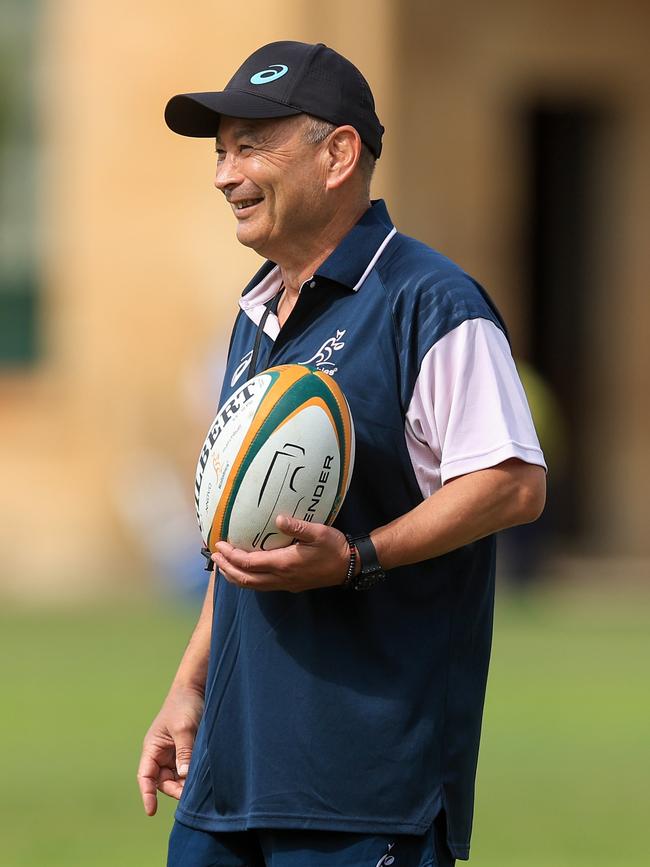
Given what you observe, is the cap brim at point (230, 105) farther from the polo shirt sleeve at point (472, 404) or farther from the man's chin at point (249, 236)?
the polo shirt sleeve at point (472, 404)

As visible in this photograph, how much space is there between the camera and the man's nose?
13.6 feet

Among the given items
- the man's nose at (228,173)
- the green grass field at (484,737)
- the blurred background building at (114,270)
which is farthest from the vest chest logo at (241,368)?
the blurred background building at (114,270)

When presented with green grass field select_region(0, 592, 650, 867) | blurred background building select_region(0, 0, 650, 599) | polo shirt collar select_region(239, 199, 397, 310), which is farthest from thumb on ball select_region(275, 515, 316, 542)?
blurred background building select_region(0, 0, 650, 599)

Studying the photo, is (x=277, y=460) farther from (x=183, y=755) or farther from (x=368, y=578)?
(x=183, y=755)

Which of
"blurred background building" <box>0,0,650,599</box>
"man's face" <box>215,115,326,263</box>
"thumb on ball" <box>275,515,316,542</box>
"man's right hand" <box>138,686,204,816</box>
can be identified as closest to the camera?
"thumb on ball" <box>275,515,316,542</box>

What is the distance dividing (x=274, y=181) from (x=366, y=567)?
905 millimetres

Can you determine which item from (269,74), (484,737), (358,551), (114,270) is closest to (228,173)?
(269,74)

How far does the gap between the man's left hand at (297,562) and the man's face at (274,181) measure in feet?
2.37

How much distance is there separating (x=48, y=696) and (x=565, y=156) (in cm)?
1082

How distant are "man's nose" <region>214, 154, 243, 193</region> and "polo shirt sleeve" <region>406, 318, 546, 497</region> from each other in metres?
0.64

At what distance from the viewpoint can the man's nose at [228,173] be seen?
13.6 feet

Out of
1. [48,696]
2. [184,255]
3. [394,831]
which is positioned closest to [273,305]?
[394,831]

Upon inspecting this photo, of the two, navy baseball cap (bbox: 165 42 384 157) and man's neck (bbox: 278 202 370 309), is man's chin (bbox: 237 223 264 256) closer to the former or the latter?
man's neck (bbox: 278 202 370 309)

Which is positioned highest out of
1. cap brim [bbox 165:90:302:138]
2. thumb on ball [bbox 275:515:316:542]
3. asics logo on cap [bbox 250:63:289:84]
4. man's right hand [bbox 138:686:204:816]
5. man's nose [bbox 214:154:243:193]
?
asics logo on cap [bbox 250:63:289:84]
